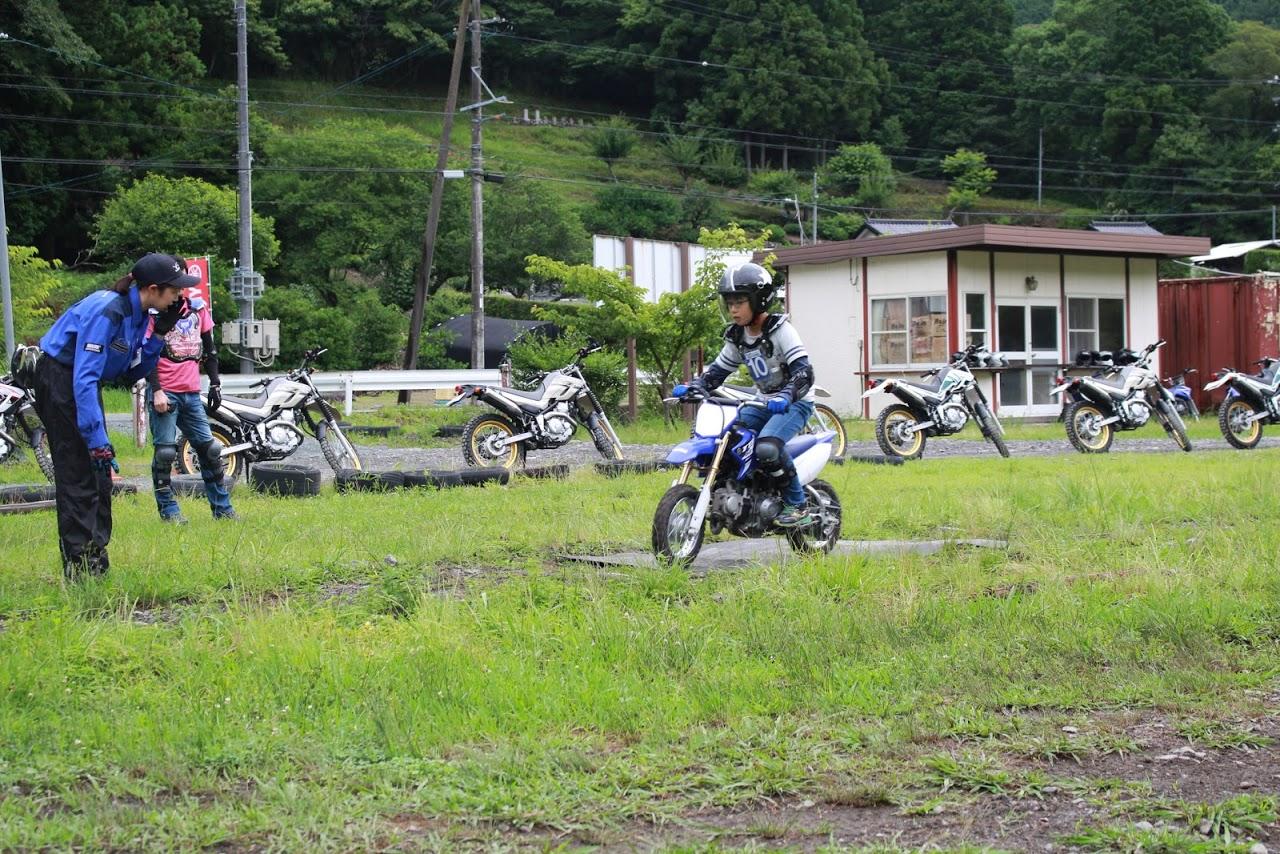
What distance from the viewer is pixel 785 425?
26.1 ft

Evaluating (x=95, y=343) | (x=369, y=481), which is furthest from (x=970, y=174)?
(x=95, y=343)

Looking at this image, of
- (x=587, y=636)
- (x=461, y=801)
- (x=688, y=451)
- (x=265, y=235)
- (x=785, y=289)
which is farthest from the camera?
(x=265, y=235)

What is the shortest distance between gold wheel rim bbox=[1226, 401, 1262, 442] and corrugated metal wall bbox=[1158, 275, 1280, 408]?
855cm

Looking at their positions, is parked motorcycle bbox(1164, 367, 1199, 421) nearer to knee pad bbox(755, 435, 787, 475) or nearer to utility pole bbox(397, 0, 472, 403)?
knee pad bbox(755, 435, 787, 475)

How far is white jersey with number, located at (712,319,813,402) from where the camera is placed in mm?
7953

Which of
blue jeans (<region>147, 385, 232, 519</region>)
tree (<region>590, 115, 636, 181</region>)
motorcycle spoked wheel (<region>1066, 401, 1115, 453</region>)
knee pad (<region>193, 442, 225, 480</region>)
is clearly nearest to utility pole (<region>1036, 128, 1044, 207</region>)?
tree (<region>590, 115, 636, 181</region>)

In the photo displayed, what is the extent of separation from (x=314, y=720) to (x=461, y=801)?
906mm

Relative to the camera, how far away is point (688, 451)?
7914 millimetres

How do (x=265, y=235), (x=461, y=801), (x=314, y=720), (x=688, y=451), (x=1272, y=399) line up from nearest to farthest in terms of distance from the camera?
(x=461, y=801)
(x=314, y=720)
(x=688, y=451)
(x=1272, y=399)
(x=265, y=235)

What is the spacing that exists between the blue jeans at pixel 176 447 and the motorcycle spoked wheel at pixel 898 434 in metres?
8.77

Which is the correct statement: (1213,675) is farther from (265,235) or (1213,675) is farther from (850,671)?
(265,235)

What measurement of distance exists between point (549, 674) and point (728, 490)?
2980 mm

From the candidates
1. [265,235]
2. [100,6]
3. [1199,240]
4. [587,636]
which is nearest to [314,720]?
[587,636]

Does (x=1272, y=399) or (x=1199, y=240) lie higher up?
(x=1199, y=240)
